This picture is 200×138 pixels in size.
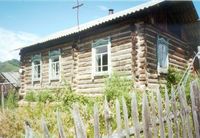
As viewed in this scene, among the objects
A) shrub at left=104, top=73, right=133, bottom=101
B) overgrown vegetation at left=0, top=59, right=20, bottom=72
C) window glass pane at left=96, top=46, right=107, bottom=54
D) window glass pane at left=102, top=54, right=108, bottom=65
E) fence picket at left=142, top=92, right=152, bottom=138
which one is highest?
overgrown vegetation at left=0, top=59, right=20, bottom=72

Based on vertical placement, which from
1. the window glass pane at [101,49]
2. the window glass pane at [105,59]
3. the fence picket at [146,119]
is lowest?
the fence picket at [146,119]

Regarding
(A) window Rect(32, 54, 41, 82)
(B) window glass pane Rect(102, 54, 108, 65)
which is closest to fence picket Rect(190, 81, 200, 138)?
(B) window glass pane Rect(102, 54, 108, 65)

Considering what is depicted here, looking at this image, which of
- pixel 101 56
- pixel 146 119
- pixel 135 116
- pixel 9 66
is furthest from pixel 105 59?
pixel 9 66

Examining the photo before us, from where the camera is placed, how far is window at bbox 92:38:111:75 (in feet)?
40.2

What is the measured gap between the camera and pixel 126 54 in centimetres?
1133

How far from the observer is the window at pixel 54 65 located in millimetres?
15602

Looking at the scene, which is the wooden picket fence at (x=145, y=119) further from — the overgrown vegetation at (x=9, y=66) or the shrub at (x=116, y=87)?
the overgrown vegetation at (x=9, y=66)

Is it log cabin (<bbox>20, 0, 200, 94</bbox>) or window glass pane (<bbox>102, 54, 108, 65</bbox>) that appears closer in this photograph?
log cabin (<bbox>20, 0, 200, 94</bbox>)

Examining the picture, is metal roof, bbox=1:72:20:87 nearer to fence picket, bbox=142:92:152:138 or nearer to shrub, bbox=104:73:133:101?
shrub, bbox=104:73:133:101

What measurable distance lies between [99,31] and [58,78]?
14.5 ft

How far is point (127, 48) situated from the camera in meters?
11.3

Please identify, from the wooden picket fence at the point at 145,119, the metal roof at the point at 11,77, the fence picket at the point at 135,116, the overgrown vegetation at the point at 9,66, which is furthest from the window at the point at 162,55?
the overgrown vegetation at the point at 9,66

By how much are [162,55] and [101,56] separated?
9.62 feet

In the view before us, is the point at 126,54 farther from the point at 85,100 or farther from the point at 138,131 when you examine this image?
the point at 138,131
